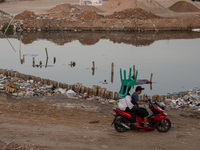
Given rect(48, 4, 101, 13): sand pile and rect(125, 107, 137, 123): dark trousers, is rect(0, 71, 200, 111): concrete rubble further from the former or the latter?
rect(48, 4, 101, 13): sand pile

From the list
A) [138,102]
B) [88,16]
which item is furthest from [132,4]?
[138,102]

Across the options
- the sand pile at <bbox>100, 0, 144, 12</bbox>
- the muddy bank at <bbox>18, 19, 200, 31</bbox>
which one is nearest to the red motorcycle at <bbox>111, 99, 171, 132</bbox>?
the muddy bank at <bbox>18, 19, 200, 31</bbox>

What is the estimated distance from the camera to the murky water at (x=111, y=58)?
16703mm

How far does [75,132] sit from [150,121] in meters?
1.72

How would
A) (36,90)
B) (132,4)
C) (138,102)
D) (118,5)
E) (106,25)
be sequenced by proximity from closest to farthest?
(138,102) → (36,90) → (106,25) → (132,4) → (118,5)

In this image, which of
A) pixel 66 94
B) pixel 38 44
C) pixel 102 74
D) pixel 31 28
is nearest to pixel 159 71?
pixel 102 74

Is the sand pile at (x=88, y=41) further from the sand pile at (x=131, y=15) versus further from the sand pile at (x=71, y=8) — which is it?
the sand pile at (x=71, y=8)

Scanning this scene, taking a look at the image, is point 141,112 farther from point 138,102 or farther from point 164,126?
point 164,126

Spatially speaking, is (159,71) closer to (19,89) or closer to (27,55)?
(19,89)

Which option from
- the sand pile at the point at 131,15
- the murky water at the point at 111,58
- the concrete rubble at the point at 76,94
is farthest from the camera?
the sand pile at the point at 131,15

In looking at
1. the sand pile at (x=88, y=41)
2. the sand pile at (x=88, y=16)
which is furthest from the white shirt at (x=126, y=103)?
the sand pile at (x=88, y=16)

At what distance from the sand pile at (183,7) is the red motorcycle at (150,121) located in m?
55.3

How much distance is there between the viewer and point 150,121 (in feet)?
22.3

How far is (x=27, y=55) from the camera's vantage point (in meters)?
24.4
